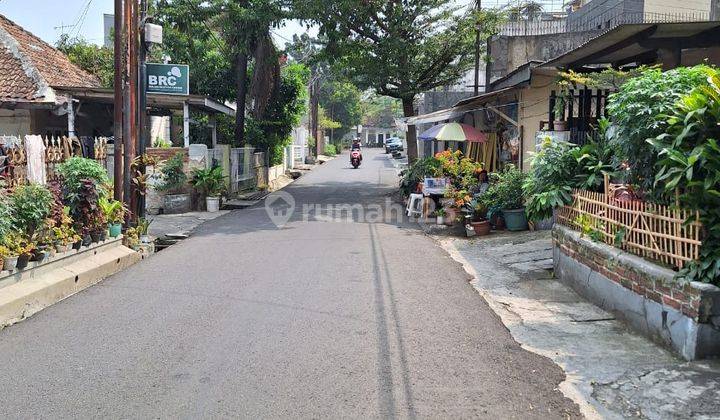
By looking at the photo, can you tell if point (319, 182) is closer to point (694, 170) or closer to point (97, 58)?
point (97, 58)

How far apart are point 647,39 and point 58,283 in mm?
9049

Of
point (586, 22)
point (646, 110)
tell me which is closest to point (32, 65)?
point (646, 110)

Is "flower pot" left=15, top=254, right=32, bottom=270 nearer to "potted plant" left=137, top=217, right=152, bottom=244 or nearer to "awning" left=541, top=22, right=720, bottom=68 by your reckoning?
"potted plant" left=137, top=217, right=152, bottom=244

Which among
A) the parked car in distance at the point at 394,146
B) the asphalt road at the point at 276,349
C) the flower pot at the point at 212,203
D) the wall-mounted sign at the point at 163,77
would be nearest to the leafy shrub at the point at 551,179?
the asphalt road at the point at 276,349

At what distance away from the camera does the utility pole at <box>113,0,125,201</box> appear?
10.4 m

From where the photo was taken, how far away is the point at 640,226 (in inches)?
244

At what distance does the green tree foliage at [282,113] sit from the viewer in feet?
81.4

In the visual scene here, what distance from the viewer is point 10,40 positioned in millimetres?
16906

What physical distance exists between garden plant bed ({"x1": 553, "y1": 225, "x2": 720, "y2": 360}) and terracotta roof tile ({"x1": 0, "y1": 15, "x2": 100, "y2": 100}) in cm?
1388

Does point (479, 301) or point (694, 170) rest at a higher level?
point (694, 170)

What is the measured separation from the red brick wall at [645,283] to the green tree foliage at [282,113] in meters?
18.5

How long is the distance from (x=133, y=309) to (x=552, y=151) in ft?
19.1

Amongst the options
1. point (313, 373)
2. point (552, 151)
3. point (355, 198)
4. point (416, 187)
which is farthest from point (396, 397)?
point (355, 198)

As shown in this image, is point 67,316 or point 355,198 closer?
point 67,316
